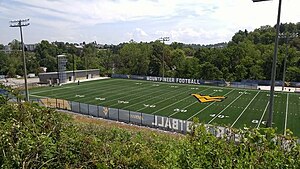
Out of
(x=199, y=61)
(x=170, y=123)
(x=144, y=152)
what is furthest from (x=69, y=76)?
(x=144, y=152)

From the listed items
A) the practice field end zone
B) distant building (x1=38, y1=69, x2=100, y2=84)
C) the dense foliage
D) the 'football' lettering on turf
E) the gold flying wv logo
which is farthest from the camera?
distant building (x1=38, y1=69, x2=100, y2=84)

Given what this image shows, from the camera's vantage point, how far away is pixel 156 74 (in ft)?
202

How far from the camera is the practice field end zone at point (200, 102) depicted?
75.9ft

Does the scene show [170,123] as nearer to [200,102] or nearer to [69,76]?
[200,102]

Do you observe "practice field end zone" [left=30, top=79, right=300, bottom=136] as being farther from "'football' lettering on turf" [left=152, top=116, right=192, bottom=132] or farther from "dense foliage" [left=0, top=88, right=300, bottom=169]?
"dense foliage" [left=0, top=88, right=300, bottom=169]

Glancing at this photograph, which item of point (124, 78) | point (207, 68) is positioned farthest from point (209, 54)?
point (124, 78)

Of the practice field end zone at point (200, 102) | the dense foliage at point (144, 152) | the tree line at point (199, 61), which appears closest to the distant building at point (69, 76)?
the tree line at point (199, 61)

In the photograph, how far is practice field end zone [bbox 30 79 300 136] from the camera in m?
23.1

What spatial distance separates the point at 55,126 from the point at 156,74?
57.2 metres

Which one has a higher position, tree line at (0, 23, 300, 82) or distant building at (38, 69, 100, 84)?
tree line at (0, 23, 300, 82)

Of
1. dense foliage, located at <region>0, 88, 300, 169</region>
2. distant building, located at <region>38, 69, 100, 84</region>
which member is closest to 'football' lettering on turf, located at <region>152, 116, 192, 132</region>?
dense foliage, located at <region>0, 88, 300, 169</region>

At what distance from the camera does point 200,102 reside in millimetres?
29969

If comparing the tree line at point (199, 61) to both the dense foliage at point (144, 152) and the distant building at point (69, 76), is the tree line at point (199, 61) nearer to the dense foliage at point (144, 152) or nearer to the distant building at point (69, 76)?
the distant building at point (69, 76)

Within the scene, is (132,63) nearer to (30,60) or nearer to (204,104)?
(30,60)
